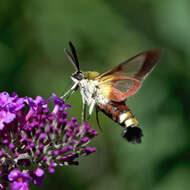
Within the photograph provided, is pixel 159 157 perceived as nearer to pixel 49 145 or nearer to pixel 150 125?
pixel 150 125

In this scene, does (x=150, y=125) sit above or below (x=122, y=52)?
below

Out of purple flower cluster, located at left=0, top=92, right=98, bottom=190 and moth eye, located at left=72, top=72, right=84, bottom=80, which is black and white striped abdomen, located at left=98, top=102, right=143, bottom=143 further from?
purple flower cluster, located at left=0, top=92, right=98, bottom=190

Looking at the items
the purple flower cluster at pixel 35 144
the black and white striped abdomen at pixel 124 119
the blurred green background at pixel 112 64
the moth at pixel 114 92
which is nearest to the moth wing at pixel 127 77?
the moth at pixel 114 92

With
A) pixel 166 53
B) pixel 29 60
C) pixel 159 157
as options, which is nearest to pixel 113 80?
pixel 159 157

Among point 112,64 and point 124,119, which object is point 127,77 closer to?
point 124,119

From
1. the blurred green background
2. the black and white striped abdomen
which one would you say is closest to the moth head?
the black and white striped abdomen

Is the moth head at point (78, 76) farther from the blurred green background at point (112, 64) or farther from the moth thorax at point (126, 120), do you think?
the blurred green background at point (112, 64)
